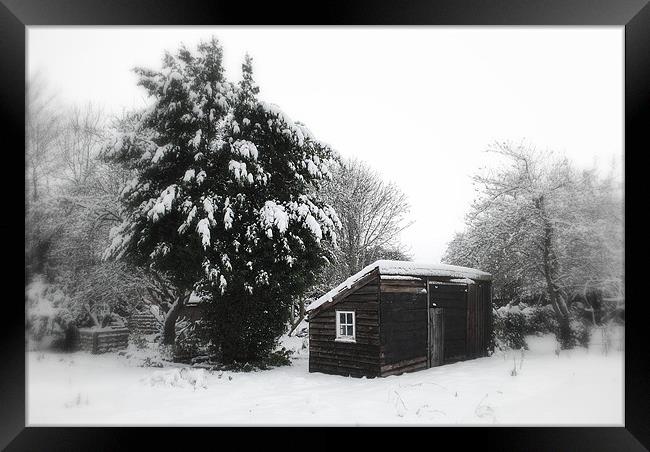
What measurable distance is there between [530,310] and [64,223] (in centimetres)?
946

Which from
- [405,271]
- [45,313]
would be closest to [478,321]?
[405,271]

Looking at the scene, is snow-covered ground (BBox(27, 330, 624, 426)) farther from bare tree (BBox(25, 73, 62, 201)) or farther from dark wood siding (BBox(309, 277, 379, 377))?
bare tree (BBox(25, 73, 62, 201))

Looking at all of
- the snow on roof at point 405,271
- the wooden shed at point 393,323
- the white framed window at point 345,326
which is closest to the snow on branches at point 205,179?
the snow on roof at point 405,271

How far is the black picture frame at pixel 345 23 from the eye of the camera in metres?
5.40

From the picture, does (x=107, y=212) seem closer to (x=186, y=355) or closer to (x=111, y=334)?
(x=111, y=334)

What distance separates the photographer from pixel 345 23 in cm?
552

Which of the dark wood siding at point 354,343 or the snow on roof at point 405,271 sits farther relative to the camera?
the snow on roof at point 405,271

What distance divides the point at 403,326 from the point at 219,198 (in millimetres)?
4343

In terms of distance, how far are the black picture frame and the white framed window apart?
120 inches

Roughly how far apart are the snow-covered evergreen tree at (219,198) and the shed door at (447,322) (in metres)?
2.82

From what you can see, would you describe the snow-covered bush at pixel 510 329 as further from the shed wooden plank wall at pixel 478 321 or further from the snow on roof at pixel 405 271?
the snow on roof at pixel 405 271
